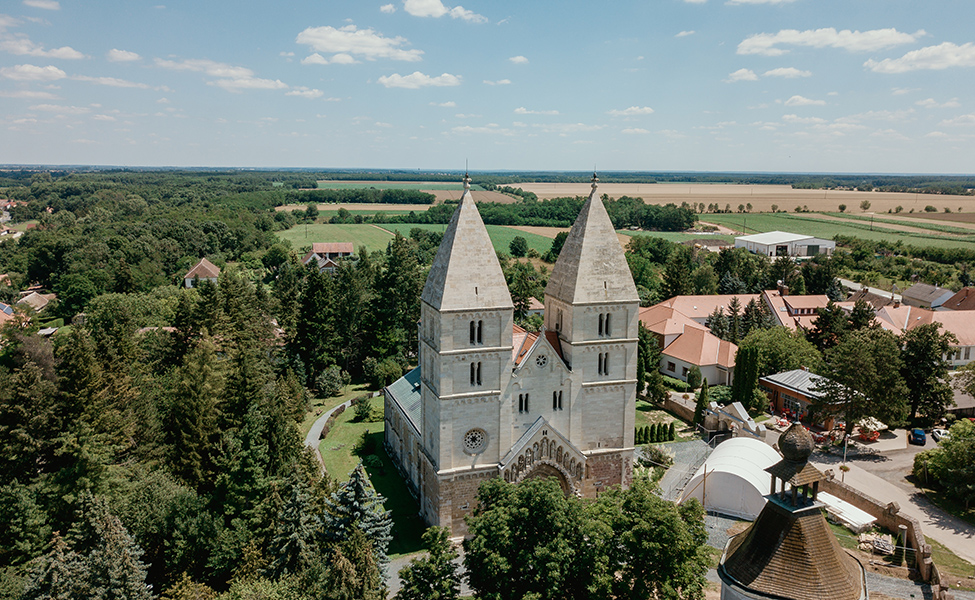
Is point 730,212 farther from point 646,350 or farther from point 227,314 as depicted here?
point 227,314

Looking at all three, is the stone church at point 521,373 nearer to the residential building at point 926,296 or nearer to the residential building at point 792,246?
the residential building at point 926,296

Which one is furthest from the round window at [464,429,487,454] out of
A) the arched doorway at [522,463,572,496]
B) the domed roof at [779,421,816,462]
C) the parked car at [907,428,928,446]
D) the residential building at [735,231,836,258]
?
the residential building at [735,231,836,258]

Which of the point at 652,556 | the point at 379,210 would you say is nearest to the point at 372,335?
the point at 652,556

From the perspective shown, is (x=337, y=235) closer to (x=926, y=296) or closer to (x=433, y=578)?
(x=926, y=296)

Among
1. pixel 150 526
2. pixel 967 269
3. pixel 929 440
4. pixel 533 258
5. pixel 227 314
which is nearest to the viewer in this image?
pixel 150 526

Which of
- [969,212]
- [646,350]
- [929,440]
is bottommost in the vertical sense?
[929,440]

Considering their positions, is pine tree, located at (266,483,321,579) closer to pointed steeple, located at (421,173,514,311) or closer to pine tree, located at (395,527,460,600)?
pine tree, located at (395,527,460,600)

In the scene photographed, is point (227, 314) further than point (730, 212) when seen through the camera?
No

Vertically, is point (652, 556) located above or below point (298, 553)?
above
